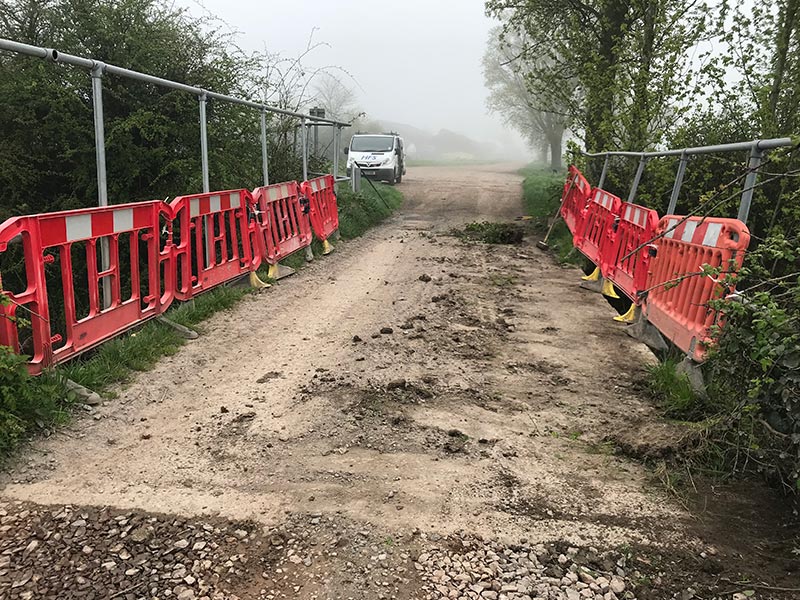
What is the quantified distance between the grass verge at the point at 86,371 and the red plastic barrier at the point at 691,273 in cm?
387

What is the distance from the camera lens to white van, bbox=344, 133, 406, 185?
24781mm

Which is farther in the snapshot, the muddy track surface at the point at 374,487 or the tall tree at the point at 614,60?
the tall tree at the point at 614,60

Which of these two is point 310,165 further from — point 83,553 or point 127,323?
point 83,553

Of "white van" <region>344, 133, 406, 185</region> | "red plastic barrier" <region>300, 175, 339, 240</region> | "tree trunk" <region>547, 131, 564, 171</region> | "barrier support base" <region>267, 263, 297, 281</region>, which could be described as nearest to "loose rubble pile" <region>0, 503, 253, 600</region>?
"barrier support base" <region>267, 263, 297, 281</region>

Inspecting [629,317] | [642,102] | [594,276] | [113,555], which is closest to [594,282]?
[594,276]

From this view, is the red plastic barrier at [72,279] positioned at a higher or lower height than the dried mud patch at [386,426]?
higher

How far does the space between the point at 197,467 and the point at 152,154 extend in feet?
22.2

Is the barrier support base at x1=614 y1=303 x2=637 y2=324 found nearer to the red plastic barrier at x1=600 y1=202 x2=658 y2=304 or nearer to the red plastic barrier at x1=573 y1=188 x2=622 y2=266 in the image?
the red plastic barrier at x1=600 y1=202 x2=658 y2=304

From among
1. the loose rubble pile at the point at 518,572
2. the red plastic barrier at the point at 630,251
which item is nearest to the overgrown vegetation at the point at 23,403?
the loose rubble pile at the point at 518,572

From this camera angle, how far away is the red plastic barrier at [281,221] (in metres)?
8.50

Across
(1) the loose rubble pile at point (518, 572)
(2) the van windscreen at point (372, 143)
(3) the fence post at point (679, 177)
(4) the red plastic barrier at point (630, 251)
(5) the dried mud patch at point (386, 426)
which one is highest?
(2) the van windscreen at point (372, 143)

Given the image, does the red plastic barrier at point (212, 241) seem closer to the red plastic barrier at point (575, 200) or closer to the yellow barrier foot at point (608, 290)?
the yellow barrier foot at point (608, 290)

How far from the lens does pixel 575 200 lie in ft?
39.5

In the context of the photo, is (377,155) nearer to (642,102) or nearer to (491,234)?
(491,234)
